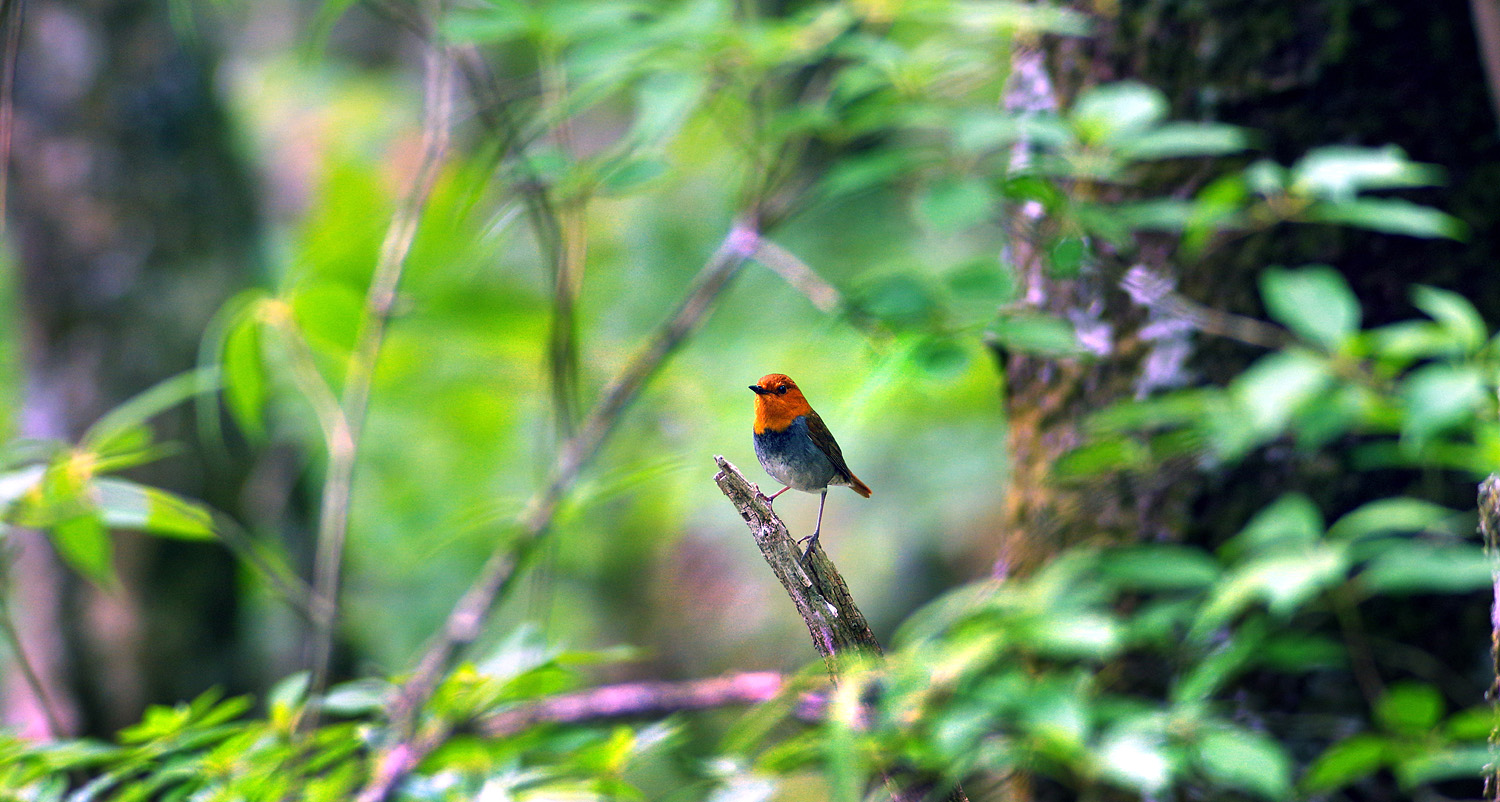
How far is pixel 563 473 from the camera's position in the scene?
5.59 ft

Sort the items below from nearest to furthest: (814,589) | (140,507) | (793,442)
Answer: (814,589) → (793,442) → (140,507)

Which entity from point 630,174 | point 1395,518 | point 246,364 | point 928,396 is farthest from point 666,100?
point 1395,518

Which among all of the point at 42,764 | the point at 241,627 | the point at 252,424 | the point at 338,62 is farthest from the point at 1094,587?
the point at 338,62

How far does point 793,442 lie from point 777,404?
0.09 m

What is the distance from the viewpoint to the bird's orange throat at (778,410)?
50.9 inches

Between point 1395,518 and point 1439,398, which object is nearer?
point 1439,398

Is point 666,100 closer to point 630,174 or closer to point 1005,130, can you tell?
point 630,174

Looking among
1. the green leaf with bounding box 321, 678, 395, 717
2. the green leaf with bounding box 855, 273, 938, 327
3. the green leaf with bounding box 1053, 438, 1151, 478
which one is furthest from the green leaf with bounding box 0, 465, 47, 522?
the green leaf with bounding box 1053, 438, 1151, 478

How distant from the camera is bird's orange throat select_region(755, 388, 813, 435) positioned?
1294 millimetres

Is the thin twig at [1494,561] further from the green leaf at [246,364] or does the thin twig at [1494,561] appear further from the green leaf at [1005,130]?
the green leaf at [246,364]

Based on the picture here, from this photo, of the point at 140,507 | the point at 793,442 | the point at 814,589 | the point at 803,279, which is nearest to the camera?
the point at 814,589

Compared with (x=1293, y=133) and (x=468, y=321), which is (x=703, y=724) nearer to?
(x=468, y=321)

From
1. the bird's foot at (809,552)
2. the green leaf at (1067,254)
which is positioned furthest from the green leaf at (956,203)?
the bird's foot at (809,552)

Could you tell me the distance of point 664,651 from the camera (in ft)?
20.1
